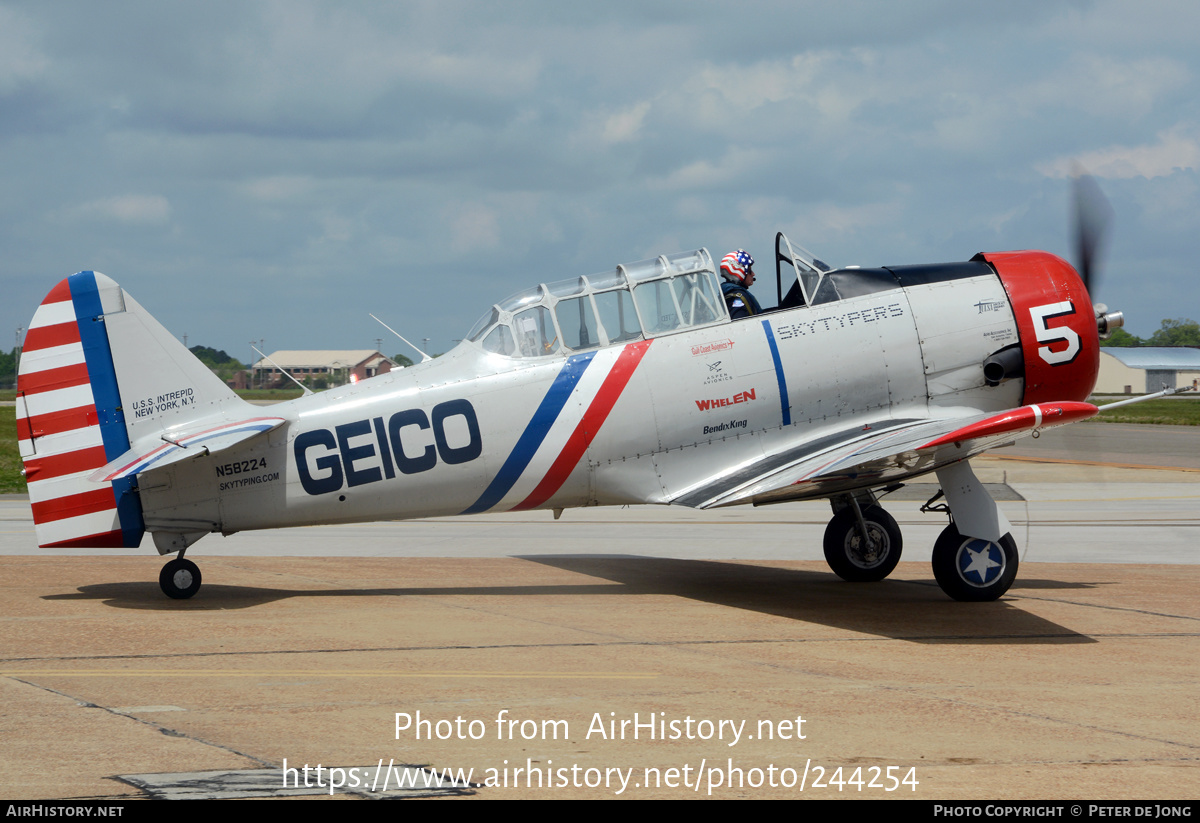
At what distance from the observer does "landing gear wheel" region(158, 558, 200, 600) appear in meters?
10.2

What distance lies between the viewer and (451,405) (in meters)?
10.2

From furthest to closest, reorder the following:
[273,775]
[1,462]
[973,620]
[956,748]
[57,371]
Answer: [1,462]
[57,371]
[973,620]
[956,748]
[273,775]

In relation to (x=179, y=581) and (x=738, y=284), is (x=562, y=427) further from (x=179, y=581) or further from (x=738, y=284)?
(x=179, y=581)

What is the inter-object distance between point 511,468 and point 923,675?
14.5 feet

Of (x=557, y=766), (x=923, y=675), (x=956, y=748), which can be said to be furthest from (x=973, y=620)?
(x=557, y=766)

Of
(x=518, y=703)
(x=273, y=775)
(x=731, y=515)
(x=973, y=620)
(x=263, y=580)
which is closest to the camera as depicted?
(x=273, y=775)

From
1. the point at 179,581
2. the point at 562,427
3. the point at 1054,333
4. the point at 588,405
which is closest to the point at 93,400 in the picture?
the point at 179,581

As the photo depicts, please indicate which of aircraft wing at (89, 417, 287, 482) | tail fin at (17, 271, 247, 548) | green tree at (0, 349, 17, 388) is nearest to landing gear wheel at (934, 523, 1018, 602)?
aircraft wing at (89, 417, 287, 482)

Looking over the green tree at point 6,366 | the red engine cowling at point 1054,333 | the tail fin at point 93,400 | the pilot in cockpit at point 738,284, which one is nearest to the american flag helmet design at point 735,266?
the pilot in cockpit at point 738,284

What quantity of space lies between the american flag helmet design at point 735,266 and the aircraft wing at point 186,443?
183 inches

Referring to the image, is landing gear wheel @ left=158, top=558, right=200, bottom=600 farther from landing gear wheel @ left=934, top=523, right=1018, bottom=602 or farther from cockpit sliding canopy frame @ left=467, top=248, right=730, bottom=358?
landing gear wheel @ left=934, top=523, right=1018, bottom=602

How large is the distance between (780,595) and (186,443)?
5.91 m

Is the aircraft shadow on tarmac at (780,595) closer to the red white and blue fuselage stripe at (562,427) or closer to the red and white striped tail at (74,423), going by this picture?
the red and white striped tail at (74,423)

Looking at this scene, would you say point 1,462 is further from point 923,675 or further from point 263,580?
point 923,675
